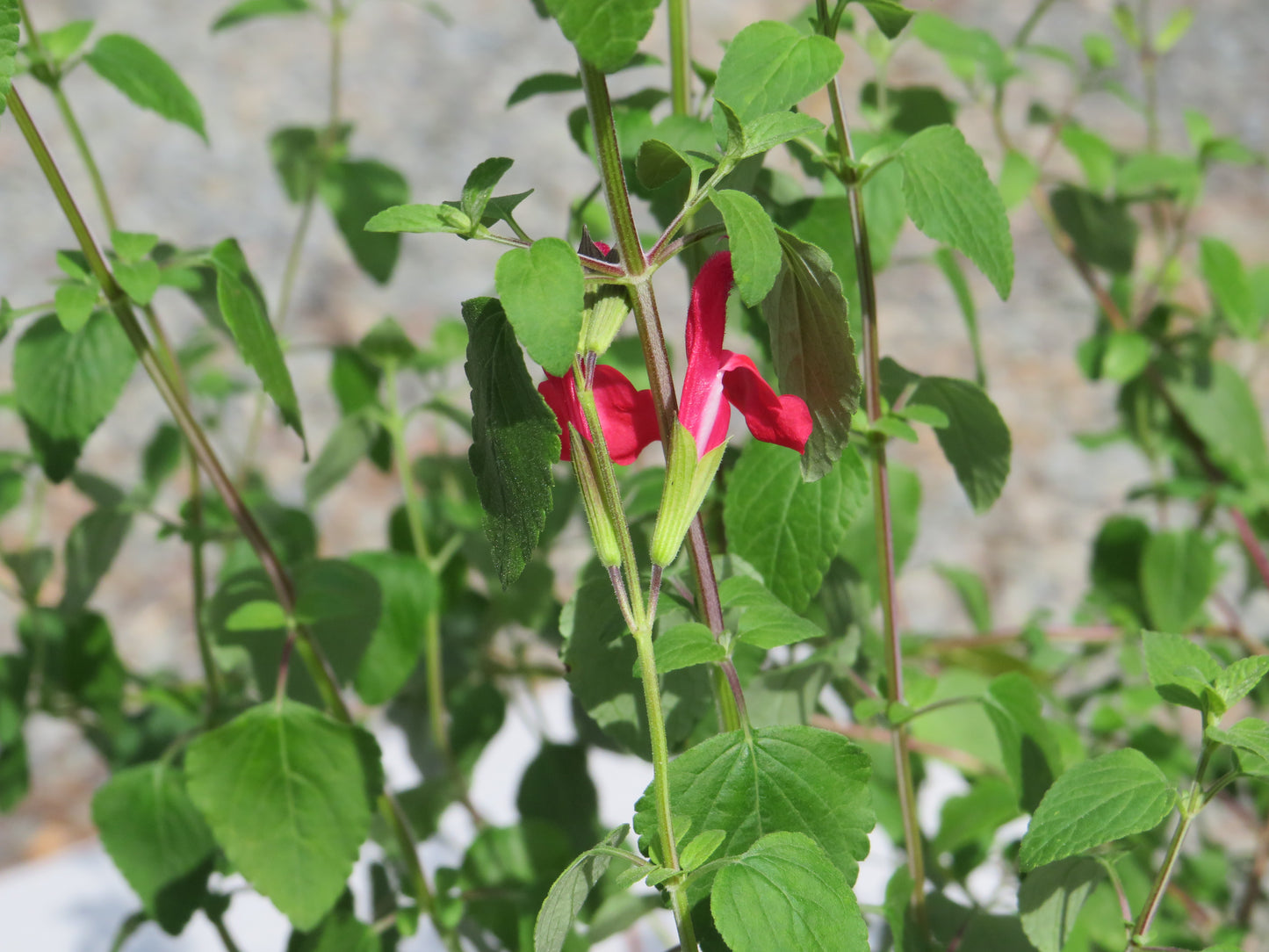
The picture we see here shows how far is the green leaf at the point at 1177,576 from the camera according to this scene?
0.61 meters

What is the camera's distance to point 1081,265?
618mm

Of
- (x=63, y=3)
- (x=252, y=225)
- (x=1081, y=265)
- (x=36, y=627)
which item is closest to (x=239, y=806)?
(x=36, y=627)

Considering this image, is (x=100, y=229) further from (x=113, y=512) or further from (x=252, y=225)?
(x=113, y=512)

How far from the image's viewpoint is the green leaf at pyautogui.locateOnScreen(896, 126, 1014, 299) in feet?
A: 0.99

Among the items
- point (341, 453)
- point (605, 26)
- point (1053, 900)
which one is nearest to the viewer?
point (605, 26)

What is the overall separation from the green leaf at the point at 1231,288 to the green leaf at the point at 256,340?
18.2 inches

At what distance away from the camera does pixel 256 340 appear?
1.19 feet

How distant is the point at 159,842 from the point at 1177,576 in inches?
19.9

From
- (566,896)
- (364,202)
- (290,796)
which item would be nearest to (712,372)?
(566,896)

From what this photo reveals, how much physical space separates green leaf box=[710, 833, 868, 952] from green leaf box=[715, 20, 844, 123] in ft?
0.55

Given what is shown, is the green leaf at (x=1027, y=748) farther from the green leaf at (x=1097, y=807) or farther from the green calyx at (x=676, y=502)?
the green calyx at (x=676, y=502)

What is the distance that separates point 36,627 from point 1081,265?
0.57 m

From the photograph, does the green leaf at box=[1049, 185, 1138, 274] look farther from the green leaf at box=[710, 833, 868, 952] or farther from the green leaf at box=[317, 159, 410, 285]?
the green leaf at box=[710, 833, 868, 952]

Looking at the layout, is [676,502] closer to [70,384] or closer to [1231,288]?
[70,384]
